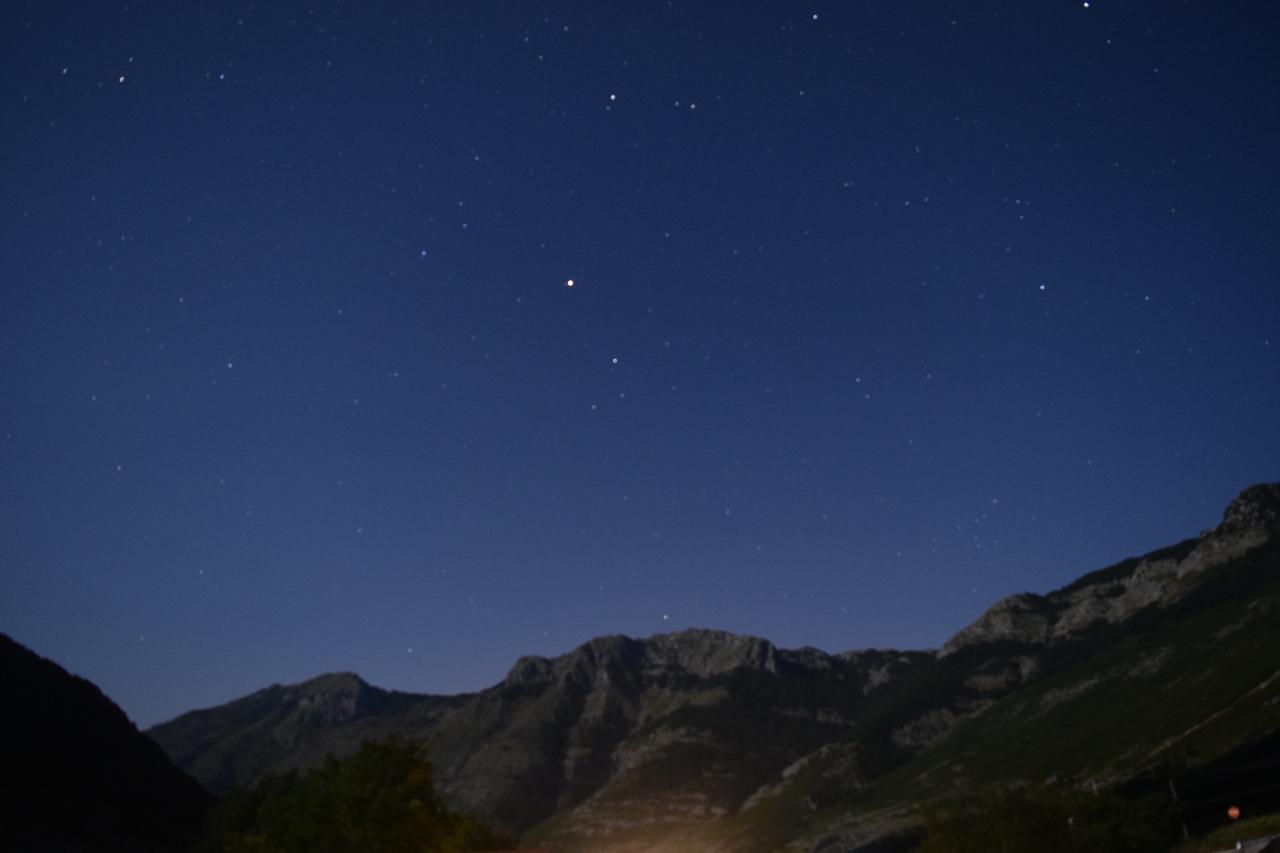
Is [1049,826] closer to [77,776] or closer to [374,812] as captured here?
[374,812]

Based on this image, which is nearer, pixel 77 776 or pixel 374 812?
pixel 374 812

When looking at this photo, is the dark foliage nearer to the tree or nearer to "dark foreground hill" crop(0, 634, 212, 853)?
the tree

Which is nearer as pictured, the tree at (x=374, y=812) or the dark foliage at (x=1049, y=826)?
the tree at (x=374, y=812)

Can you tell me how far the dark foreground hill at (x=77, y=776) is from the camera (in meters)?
98.2

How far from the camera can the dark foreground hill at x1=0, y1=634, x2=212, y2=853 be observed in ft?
322

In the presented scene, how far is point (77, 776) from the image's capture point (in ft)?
392

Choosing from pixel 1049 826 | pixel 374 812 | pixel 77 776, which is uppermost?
pixel 77 776

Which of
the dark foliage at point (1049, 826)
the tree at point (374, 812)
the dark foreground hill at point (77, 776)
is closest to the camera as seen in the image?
the tree at point (374, 812)

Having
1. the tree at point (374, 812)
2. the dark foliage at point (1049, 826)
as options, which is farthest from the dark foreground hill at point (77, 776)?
the dark foliage at point (1049, 826)

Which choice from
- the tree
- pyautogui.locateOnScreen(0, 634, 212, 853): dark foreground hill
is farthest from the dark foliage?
pyautogui.locateOnScreen(0, 634, 212, 853): dark foreground hill

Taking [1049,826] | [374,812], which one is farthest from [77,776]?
[1049,826]

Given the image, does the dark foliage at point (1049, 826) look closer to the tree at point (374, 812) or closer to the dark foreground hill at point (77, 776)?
the tree at point (374, 812)

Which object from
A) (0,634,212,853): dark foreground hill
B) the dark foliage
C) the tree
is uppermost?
(0,634,212,853): dark foreground hill

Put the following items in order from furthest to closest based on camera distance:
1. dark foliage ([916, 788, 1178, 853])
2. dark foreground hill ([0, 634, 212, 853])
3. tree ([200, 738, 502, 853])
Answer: dark foreground hill ([0, 634, 212, 853])
dark foliage ([916, 788, 1178, 853])
tree ([200, 738, 502, 853])
